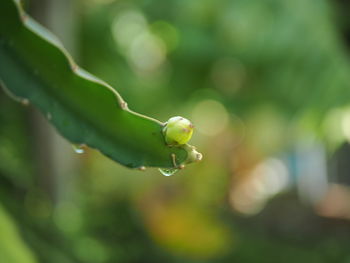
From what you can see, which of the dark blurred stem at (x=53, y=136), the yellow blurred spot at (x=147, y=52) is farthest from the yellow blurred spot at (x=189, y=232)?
the dark blurred stem at (x=53, y=136)

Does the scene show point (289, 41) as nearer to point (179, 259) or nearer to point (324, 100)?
point (324, 100)

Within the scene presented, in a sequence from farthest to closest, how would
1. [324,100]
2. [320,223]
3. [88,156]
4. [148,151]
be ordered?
[320,223]
[88,156]
[324,100]
[148,151]

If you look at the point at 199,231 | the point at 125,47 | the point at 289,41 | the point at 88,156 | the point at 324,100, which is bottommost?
the point at 324,100

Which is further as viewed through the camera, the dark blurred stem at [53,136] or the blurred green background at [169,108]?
the dark blurred stem at [53,136]

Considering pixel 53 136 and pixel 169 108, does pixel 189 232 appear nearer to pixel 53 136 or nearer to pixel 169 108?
pixel 169 108

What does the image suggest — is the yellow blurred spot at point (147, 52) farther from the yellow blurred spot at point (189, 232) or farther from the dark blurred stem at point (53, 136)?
the yellow blurred spot at point (189, 232)

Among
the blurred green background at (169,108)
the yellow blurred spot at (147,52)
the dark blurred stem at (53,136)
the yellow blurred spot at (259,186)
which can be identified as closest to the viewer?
the blurred green background at (169,108)

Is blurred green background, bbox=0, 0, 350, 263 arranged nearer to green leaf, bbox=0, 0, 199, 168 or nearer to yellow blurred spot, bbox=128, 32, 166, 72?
yellow blurred spot, bbox=128, 32, 166, 72

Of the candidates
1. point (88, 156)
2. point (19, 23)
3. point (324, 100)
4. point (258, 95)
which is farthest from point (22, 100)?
point (88, 156)
